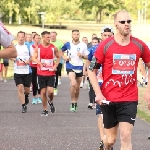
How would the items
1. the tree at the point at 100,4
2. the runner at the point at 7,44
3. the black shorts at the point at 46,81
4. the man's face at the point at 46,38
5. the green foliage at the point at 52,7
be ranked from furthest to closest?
1. the tree at the point at 100,4
2. the green foliage at the point at 52,7
3. the black shorts at the point at 46,81
4. the man's face at the point at 46,38
5. the runner at the point at 7,44

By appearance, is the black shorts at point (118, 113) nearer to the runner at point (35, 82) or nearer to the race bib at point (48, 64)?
the race bib at point (48, 64)

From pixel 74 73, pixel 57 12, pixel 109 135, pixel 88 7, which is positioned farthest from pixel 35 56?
pixel 88 7

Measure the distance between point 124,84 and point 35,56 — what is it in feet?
25.8

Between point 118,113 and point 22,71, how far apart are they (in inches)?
347

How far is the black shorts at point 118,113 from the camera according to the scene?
805 centimetres

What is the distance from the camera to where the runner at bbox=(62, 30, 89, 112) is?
54.7 ft

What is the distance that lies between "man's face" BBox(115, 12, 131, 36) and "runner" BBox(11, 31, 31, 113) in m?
8.35

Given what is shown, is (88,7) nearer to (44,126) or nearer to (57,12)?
(57,12)

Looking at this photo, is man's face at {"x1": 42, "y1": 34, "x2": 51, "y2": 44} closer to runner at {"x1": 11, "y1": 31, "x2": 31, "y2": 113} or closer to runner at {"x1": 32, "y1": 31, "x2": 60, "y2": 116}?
runner at {"x1": 32, "y1": 31, "x2": 60, "y2": 116}

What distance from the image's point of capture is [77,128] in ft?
43.4

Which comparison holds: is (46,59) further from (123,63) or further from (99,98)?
(99,98)

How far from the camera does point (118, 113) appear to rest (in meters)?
8.16

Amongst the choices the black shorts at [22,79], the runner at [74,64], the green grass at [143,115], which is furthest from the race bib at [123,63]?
the black shorts at [22,79]

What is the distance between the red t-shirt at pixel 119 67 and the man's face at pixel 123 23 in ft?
0.53
